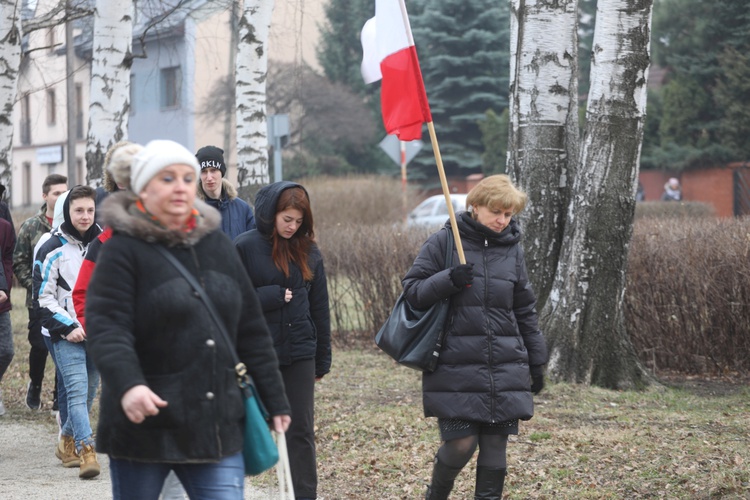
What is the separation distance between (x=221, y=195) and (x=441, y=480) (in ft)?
8.01

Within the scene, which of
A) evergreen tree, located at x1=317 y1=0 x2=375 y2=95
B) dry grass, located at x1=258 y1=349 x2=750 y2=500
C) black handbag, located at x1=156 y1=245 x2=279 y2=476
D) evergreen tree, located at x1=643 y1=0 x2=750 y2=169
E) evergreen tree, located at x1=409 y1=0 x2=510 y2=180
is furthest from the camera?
evergreen tree, located at x1=317 y1=0 x2=375 y2=95

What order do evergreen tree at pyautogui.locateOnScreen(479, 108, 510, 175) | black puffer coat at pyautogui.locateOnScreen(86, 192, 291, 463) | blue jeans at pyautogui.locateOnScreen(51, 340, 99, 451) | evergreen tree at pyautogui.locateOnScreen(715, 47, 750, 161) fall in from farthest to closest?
evergreen tree at pyautogui.locateOnScreen(479, 108, 510, 175) < evergreen tree at pyautogui.locateOnScreen(715, 47, 750, 161) < blue jeans at pyautogui.locateOnScreen(51, 340, 99, 451) < black puffer coat at pyautogui.locateOnScreen(86, 192, 291, 463)

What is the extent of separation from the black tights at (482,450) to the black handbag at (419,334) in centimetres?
39

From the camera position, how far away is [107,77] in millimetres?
12109

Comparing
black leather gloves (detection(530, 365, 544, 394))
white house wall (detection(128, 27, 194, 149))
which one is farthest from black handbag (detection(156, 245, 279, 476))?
white house wall (detection(128, 27, 194, 149))

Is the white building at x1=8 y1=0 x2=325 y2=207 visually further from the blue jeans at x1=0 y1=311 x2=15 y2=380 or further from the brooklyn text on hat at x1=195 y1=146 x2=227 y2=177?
the brooklyn text on hat at x1=195 y1=146 x2=227 y2=177

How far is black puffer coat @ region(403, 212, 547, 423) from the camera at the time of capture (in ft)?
17.1

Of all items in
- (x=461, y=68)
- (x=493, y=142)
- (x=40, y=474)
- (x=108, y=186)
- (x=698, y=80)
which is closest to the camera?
(x=108, y=186)

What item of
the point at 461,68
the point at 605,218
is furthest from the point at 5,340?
the point at 461,68

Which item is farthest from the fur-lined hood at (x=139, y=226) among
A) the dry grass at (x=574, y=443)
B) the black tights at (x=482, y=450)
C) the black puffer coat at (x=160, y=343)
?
the dry grass at (x=574, y=443)

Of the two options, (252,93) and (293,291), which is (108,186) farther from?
(252,93)

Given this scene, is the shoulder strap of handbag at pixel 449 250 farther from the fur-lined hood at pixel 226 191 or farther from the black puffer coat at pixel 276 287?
the fur-lined hood at pixel 226 191

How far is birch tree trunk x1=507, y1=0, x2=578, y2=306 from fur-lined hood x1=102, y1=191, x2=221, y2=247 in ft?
20.8

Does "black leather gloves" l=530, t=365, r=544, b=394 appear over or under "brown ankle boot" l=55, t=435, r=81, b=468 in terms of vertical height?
over
